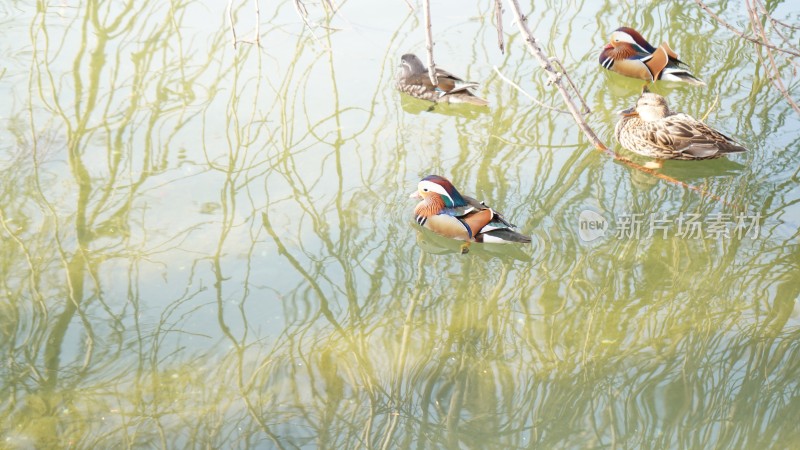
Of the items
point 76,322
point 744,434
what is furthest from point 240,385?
point 744,434

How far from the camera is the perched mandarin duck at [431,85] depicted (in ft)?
22.3

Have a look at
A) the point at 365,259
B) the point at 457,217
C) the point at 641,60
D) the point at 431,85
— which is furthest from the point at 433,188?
the point at 641,60

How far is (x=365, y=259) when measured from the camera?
511 centimetres

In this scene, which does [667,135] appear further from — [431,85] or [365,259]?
[365,259]

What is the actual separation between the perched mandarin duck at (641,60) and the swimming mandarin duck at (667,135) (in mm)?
903

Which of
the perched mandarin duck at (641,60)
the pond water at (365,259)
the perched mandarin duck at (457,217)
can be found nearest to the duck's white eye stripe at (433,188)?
the perched mandarin duck at (457,217)

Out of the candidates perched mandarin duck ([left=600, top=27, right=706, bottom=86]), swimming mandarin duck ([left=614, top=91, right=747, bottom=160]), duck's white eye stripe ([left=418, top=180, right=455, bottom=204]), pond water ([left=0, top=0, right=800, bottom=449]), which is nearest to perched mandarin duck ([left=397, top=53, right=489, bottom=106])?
pond water ([left=0, top=0, right=800, bottom=449])

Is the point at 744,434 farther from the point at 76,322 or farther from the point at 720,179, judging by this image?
the point at 76,322

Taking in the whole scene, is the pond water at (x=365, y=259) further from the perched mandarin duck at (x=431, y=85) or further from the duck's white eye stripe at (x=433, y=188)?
the duck's white eye stripe at (x=433, y=188)

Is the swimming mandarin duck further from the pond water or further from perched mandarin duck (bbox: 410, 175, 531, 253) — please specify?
perched mandarin duck (bbox: 410, 175, 531, 253)

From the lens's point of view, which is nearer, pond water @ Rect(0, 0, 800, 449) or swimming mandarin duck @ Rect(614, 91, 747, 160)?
pond water @ Rect(0, 0, 800, 449)

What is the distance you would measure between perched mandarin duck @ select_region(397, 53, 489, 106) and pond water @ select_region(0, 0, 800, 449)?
11cm

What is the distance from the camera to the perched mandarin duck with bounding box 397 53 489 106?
268 inches

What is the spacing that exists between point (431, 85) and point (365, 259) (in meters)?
2.22
